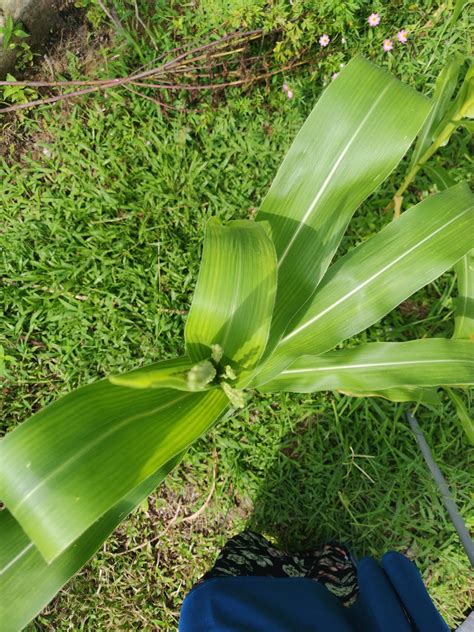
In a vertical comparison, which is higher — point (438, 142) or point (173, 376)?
point (173, 376)

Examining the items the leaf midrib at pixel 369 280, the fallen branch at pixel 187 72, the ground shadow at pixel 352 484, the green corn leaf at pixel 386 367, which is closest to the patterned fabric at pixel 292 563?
the ground shadow at pixel 352 484

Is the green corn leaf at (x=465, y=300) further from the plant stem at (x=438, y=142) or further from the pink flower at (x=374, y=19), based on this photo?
the pink flower at (x=374, y=19)

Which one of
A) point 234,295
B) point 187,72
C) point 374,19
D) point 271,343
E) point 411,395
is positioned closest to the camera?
point 234,295

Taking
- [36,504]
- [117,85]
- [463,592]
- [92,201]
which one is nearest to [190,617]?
[36,504]

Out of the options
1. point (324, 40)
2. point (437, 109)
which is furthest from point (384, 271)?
point (324, 40)

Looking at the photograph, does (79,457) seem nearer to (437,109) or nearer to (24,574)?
(24,574)
